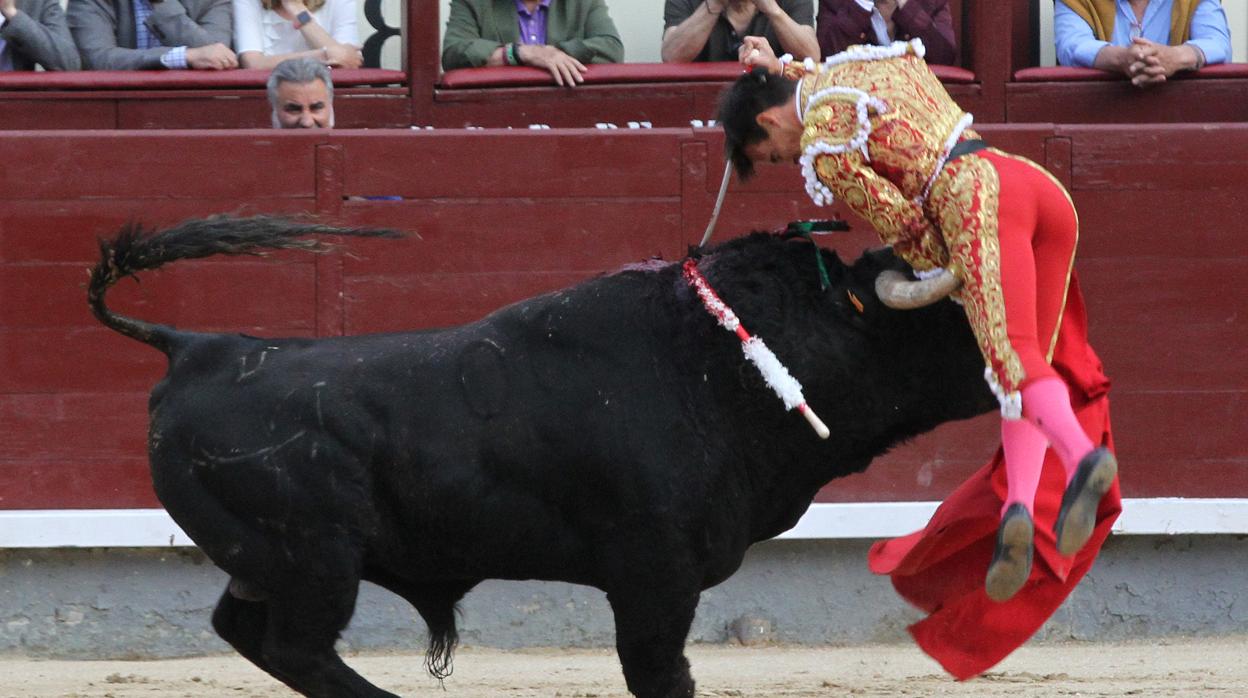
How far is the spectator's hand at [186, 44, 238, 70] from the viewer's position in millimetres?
6316

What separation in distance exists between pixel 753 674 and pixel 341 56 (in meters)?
2.62

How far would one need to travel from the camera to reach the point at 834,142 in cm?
367

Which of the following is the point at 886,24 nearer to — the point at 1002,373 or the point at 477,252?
the point at 477,252

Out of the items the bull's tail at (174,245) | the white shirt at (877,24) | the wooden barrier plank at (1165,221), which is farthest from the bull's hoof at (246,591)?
the white shirt at (877,24)

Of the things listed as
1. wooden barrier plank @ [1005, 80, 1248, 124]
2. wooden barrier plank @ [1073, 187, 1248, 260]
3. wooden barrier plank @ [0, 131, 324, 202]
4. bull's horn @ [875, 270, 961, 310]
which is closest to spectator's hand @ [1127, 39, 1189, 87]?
wooden barrier plank @ [1005, 80, 1248, 124]

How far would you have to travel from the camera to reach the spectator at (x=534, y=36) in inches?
249

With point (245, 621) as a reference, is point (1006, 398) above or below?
above

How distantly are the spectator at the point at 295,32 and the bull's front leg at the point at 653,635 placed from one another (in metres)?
3.24

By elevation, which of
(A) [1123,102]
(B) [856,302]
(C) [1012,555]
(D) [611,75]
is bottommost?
(C) [1012,555]

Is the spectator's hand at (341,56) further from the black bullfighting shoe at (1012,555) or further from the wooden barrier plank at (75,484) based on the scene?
the black bullfighting shoe at (1012,555)

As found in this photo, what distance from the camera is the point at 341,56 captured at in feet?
21.1

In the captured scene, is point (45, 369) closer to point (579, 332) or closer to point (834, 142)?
point (579, 332)

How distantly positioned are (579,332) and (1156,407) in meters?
2.61

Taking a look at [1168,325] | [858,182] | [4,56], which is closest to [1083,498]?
[858,182]
